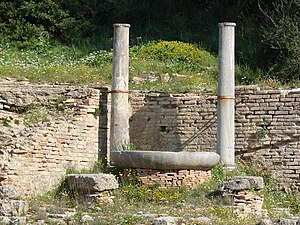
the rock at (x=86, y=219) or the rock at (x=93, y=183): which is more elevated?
the rock at (x=93, y=183)

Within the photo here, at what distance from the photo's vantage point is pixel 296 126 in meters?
19.4

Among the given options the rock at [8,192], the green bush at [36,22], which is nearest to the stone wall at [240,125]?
the rock at [8,192]

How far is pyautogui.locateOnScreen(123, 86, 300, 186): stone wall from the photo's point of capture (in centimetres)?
1942

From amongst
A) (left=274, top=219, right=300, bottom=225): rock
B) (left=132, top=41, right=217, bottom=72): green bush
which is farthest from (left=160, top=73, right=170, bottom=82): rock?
(left=274, top=219, right=300, bottom=225): rock

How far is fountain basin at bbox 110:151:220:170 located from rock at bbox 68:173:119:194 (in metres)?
0.86

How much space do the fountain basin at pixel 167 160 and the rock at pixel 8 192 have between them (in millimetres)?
2757

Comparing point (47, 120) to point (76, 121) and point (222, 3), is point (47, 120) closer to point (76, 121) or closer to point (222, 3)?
point (76, 121)

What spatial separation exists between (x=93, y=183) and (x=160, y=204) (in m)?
1.41

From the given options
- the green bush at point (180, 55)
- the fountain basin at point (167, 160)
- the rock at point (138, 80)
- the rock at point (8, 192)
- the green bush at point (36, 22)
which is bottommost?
the rock at point (8, 192)

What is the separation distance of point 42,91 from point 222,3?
10.2m

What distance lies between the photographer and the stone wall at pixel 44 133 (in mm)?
17578

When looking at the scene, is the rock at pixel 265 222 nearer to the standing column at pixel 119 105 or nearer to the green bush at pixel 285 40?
the standing column at pixel 119 105

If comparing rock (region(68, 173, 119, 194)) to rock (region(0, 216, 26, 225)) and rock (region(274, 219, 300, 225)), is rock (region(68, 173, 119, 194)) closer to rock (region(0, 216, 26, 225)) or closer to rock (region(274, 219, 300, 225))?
rock (region(0, 216, 26, 225))

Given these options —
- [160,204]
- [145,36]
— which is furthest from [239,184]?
[145,36]
